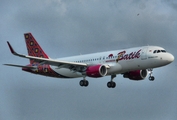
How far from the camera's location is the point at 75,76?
9512cm

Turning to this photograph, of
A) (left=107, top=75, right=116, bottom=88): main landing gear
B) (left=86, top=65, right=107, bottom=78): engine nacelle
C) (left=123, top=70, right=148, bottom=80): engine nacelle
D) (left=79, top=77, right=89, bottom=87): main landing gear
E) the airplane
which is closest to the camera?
the airplane

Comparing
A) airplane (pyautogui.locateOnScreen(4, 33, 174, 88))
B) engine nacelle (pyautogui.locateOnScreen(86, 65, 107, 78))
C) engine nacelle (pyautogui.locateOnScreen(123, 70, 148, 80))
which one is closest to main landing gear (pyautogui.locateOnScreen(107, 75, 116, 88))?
airplane (pyautogui.locateOnScreen(4, 33, 174, 88))

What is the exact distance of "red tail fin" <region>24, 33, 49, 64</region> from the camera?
103575mm

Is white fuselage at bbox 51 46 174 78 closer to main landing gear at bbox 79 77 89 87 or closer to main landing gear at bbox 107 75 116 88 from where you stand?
main landing gear at bbox 79 77 89 87

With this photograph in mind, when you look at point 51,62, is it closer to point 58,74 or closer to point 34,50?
point 58,74

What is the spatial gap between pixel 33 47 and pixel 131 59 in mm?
23861

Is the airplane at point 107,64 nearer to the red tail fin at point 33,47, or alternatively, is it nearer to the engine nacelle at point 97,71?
the engine nacelle at point 97,71

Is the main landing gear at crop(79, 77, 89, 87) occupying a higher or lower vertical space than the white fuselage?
lower

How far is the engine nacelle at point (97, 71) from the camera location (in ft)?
290

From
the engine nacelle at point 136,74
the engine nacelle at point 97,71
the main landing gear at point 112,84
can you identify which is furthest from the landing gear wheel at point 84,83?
the engine nacelle at point 136,74

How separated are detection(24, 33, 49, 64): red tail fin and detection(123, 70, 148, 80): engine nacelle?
16277 mm

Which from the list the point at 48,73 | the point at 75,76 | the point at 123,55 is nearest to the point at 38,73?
the point at 48,73

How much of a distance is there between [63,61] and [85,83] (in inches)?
195

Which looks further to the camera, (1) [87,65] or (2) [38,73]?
(2) [38,73]
